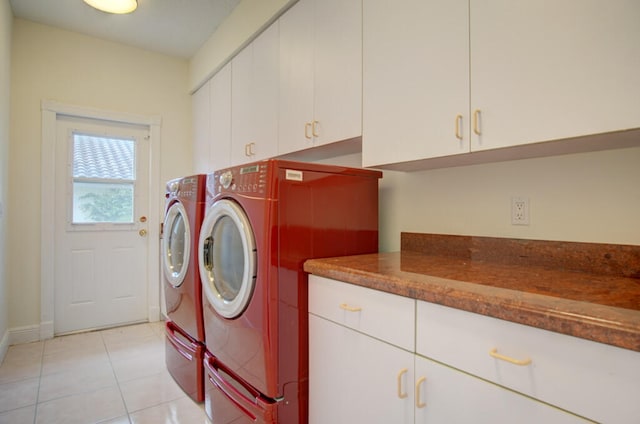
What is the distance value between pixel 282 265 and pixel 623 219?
1181 millimetres

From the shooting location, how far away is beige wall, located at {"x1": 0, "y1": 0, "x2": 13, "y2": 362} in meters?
2.48

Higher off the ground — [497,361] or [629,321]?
[629,321]

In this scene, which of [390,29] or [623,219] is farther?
[390,29]

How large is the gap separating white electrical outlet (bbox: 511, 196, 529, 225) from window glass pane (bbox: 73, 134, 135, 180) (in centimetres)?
337

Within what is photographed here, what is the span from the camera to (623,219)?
3.69 ft

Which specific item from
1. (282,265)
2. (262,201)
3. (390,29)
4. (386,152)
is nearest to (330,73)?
(390,29)

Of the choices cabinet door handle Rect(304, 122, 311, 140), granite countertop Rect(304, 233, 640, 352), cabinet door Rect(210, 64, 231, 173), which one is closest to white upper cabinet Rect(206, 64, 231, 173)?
cabinet door Rect(210, 64, 231, 173)

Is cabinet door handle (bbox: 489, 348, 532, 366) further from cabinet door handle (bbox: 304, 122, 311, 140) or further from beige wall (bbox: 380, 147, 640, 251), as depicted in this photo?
cabinet door handle (bbox: 304, 122, 311, 140)

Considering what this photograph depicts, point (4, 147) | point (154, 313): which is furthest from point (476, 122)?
point (154, 313)

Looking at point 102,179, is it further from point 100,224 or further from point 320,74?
point 320,74

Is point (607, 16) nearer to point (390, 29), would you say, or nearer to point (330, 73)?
point (390, 29)

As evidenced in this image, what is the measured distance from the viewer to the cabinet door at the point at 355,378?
1021 mm

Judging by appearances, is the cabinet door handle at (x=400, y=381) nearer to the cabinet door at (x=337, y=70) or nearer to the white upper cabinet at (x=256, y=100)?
the cabinet door at (x=337, y=70)

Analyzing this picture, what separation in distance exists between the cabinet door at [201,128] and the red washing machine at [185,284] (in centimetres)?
104
